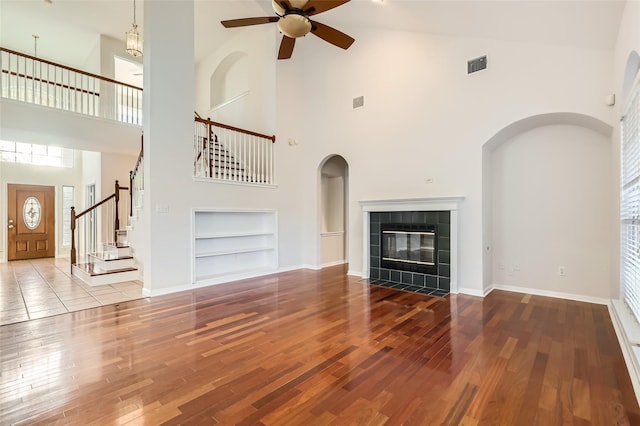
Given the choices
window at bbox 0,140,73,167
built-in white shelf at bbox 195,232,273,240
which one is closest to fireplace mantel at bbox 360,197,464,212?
built-in white shelf at bbox 195,232,273,240

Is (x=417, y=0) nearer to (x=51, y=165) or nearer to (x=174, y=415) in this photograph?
(x=174, y=415)

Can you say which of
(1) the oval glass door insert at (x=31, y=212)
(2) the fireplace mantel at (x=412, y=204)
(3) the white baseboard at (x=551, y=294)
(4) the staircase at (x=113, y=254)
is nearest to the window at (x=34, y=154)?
(1) the oval glass door insert at (x=31, y=212)

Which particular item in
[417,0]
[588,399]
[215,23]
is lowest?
[588,399]

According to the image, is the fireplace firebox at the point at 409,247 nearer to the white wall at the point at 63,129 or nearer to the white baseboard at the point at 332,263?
the white baseboard at the point at 332,263

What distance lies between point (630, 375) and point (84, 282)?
6925 millimetres

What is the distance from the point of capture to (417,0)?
4172 mm

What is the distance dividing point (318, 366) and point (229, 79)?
8.45m

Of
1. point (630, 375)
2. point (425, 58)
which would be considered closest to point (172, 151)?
point (425, 58)

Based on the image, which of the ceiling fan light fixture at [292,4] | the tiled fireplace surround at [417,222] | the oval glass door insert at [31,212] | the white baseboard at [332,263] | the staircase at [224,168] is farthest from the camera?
the oval glass door insert at [31,212]

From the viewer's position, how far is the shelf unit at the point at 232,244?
5277 mm

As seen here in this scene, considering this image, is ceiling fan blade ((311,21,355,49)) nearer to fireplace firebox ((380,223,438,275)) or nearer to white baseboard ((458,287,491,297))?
fireplace firebox ((380,223,438,275))

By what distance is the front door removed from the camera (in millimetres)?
8156

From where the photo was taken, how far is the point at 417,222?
4977 millimetres

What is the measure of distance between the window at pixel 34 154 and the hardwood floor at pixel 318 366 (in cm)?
739
